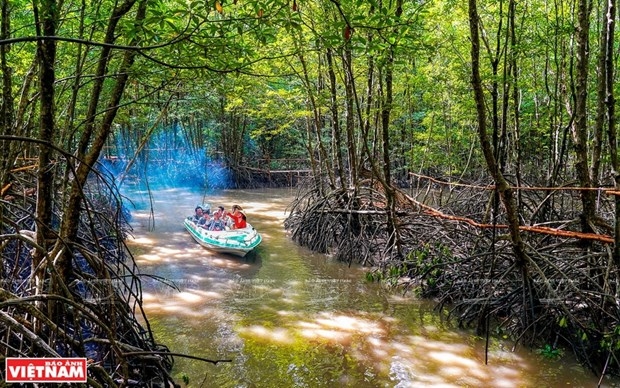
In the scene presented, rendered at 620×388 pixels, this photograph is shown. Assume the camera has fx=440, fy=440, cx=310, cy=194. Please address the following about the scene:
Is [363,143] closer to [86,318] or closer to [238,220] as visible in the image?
[238,220]

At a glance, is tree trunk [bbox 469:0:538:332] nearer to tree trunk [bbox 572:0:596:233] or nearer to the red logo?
tree trunk [bbox 572:0:596:233]

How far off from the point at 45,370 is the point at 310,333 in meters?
4.01

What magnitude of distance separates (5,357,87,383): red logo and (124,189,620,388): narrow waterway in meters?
1.81

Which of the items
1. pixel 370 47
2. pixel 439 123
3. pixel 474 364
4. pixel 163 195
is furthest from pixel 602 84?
pixel 163 195

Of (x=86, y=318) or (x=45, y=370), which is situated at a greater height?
(x=86, y=318)

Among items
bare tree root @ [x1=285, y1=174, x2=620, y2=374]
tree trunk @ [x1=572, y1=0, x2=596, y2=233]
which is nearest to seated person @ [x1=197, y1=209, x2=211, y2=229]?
bare tree root @ [x1=285, y1=174, x2=620, y2=374]

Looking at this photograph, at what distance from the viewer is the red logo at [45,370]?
211 centimetres

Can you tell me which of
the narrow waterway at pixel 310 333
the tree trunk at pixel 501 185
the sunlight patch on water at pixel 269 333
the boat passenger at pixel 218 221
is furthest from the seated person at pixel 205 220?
the tree trunk at pixel 501 185

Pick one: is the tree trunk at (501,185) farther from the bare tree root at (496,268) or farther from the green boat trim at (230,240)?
the green boat trim at (230,240)

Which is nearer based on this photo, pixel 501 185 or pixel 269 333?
pixel 501 185

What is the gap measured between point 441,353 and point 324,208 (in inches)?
208

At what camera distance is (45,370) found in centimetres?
222

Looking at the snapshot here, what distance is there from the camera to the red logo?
2.11 m

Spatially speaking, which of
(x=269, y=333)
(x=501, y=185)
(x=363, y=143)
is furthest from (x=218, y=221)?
(x=501, y=185)
